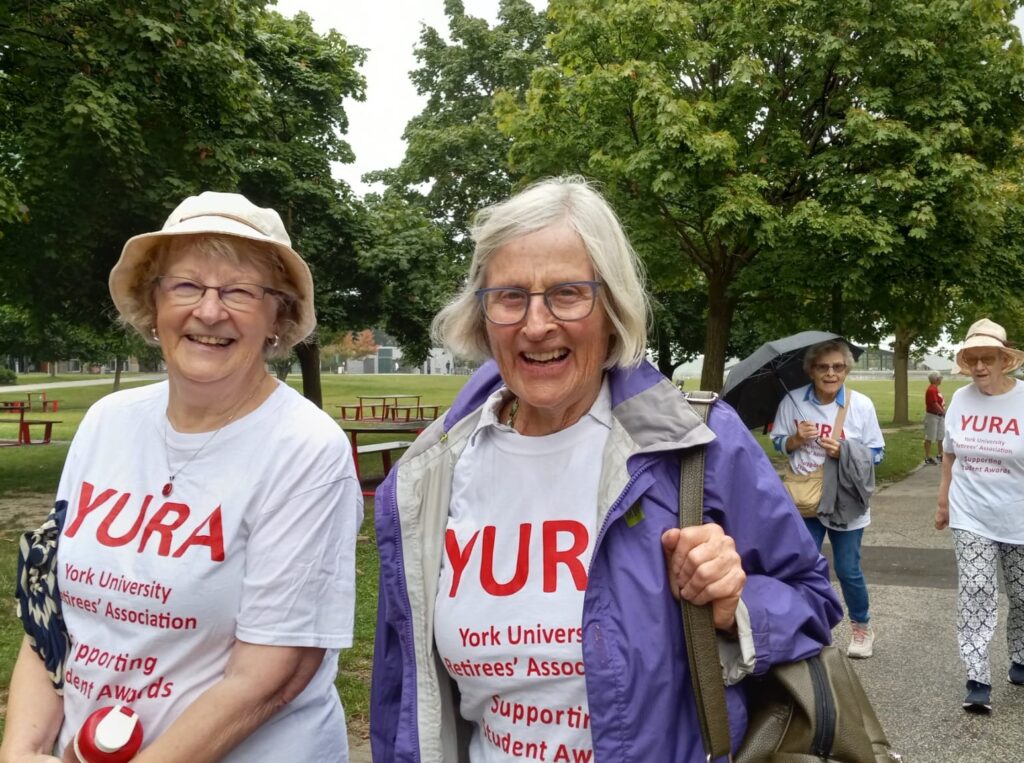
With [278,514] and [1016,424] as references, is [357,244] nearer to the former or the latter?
[1016,424]

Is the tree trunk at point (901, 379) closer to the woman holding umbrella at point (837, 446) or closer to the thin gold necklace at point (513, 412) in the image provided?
the woman holding umbrella at point (837, 446)

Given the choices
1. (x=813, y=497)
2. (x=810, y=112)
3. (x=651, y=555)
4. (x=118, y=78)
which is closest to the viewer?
(x=651, y=555)

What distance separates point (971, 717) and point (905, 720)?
0.34 meters

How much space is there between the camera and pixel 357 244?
18797mm

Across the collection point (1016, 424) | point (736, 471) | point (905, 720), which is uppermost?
point (736, 471)

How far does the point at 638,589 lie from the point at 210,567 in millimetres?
849

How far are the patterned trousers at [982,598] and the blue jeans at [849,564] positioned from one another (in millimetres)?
583

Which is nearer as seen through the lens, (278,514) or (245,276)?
(278,514)

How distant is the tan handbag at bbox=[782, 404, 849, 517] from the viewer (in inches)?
213

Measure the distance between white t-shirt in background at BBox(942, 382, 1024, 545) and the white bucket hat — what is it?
14.1ft

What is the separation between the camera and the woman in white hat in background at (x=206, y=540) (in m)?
1.81

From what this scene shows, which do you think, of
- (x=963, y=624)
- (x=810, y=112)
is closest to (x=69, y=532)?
(x=963, y=624)

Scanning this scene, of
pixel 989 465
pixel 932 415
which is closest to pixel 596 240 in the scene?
pixel 989 465

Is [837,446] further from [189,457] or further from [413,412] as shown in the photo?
[413,412]
